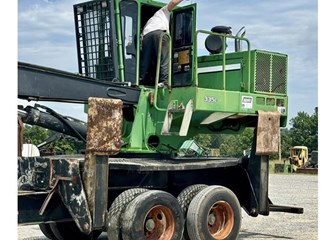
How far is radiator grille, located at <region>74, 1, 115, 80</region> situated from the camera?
30.7ft

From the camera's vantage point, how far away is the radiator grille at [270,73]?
1032cm

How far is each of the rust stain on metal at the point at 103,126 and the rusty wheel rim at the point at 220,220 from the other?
2.14 metres

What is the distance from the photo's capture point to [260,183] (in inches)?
→ 388

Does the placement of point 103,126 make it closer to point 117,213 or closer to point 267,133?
point 117,213

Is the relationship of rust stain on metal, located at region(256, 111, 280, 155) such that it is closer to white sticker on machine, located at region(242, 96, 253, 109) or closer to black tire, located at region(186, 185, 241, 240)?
white sticker on machine, located at region(242, 96, 253, 109)

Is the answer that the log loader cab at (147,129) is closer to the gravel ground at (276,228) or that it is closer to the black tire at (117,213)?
the black tire at (117,213)

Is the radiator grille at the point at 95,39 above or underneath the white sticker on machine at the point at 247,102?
above

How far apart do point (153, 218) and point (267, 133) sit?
9.03ft

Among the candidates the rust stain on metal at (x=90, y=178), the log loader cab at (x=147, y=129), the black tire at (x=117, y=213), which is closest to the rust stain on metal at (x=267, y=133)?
the log loader cab at (x=147, y=129)

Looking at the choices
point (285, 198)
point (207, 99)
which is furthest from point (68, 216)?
point (285, 198)

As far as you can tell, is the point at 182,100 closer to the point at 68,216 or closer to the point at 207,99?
the point at 207,99

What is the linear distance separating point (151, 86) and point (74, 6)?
185 centimetres

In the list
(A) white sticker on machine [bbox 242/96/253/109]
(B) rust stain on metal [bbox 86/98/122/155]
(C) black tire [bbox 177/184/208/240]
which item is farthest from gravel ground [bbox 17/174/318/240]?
(B) rust stain on metal [bbox 86/98/122/155]

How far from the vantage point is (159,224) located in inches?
324
